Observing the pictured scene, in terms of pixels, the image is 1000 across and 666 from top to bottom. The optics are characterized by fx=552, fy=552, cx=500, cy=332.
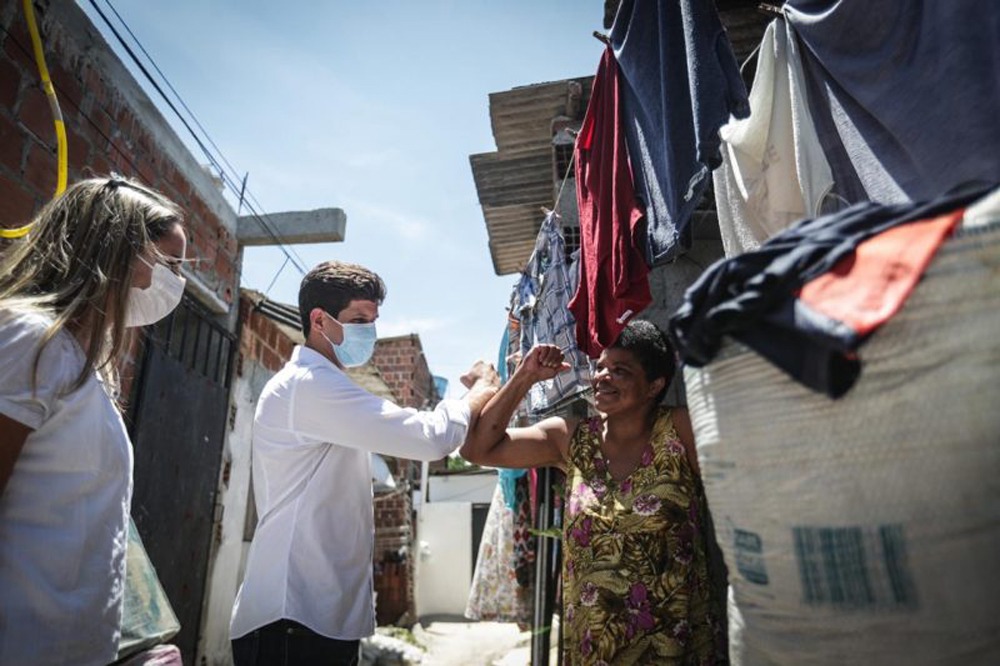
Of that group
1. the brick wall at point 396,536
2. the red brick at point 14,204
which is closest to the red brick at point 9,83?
the red brick at point 14,204

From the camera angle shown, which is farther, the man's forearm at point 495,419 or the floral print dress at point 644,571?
the man's forearm at point 495,419

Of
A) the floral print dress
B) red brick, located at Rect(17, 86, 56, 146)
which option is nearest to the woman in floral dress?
the floral print dress

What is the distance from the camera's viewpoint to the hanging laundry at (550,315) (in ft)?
9.03

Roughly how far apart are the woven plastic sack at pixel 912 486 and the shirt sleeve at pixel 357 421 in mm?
1281

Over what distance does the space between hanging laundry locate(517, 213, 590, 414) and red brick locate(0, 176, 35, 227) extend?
2.36 m

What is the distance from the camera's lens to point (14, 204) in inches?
85.2

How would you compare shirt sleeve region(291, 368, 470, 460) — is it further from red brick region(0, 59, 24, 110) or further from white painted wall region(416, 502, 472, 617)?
white painted wall region(416, 502, 472, 617)

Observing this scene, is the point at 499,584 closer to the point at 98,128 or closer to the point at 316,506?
→ the point at 316,506

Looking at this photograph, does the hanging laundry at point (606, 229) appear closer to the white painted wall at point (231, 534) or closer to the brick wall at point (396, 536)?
the white painted wall at point (231, 534)

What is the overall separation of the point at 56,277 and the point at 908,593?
1.71 m

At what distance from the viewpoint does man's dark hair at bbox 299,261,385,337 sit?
2090 millimetres

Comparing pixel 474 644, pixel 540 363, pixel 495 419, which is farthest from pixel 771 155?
pixel 474 644

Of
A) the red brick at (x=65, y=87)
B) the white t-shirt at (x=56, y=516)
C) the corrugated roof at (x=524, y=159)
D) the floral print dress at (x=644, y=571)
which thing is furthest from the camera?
the corrugated roof at (x=524, y=159)

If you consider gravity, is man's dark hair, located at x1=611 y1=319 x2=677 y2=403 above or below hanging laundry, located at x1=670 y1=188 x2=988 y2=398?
above
